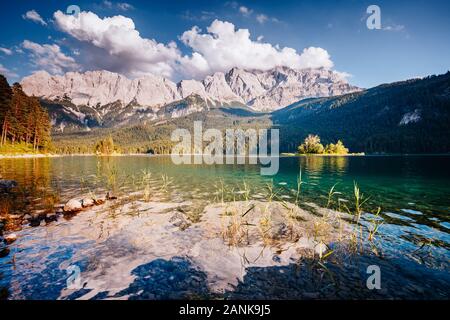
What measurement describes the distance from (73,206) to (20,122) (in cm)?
10770

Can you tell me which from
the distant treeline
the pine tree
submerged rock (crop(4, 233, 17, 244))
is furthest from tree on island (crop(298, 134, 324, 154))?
submerged rock (crop(4, 233, 17, 244))

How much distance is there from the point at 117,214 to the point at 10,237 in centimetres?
642

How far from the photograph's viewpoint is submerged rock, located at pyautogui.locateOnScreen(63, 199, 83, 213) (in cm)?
1876

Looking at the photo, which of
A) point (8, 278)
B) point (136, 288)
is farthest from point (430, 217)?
point (8, 278)

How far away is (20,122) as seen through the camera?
321ft

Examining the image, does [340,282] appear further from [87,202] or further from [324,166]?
[324,166]

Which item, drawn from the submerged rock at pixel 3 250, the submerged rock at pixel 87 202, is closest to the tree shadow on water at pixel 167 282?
the submerged rock at pixel 3 250

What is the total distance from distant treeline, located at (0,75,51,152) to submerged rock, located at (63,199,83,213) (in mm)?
95325

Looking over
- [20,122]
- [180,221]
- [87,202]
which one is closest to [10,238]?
[87,202]

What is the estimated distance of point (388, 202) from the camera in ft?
76.7

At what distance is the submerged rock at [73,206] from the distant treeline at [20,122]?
3753 inches

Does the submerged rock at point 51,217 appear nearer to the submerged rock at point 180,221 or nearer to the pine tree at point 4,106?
the submerged rock at point 180,221

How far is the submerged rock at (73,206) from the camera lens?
61.6 feet
